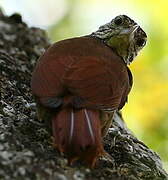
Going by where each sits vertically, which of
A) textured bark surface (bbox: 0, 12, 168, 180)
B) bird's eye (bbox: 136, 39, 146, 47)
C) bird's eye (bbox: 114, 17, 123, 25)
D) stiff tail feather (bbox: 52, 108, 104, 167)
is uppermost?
bird's eye (bbox: 114, 17, 123, 25)

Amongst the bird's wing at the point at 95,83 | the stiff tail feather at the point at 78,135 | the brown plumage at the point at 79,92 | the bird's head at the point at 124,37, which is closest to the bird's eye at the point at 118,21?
the bird's head at the point at 124,37

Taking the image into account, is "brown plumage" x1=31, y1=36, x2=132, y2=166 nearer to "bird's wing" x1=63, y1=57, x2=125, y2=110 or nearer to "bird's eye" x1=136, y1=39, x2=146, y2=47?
"bird's wing" x1=63, y1=57, x2=125, y2=110

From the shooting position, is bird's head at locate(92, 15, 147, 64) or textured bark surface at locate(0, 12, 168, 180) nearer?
textured bark surface at locate(0, 12, 168, 180)

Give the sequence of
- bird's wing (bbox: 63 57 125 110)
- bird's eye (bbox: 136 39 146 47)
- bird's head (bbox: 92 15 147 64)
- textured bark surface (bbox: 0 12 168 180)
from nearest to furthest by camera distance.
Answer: textured bark surface (bbox: 0 12 168 180) < bird's wing (bbox: 63 57 125 110) < bird's head (bbox: 92 15 147 64) < bird's eye (bbox: 136 39 146 47)

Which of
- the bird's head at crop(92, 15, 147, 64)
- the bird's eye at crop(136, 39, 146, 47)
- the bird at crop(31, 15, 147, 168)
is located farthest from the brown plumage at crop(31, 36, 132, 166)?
the bird's eye at crop(136, 39, 146, 47)

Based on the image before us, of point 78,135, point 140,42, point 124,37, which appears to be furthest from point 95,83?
point 140,42

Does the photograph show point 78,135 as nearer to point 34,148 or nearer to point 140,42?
point 34,148

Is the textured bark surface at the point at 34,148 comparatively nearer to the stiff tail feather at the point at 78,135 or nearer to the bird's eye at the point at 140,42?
the stiff tail feather at the point at 78,135
